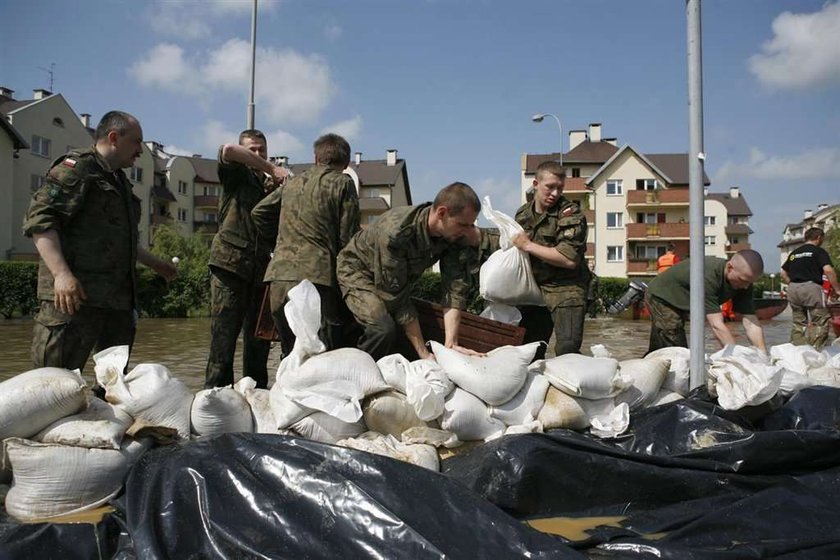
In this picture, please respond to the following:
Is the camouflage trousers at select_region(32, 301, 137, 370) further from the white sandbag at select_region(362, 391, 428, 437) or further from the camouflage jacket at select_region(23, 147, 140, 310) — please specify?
the white sandbag at select_region(362, 391, 428, 437)

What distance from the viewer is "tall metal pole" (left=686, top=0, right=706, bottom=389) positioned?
10.7ft

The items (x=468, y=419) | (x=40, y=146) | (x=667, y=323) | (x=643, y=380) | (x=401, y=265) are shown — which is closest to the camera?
(x=468, y=419)

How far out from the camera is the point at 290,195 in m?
4.00

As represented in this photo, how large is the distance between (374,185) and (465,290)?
170 feet

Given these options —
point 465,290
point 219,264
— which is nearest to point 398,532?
point 465,290

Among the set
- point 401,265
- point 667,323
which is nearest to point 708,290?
point 667,323

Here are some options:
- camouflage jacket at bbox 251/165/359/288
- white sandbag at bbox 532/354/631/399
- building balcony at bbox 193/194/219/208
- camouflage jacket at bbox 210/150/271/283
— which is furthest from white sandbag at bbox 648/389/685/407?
building balcony at bbox 193/194/219/208

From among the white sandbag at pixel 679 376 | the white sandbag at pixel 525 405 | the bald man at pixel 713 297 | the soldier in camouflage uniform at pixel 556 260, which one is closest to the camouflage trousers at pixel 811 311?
the bald man at pixel 713 297

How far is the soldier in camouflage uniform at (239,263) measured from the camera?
14.2 ft

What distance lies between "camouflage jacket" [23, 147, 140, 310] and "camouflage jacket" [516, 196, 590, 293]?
7.90ft

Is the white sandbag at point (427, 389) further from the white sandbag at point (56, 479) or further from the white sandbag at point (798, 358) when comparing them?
the white sandbag at point (798, 358)

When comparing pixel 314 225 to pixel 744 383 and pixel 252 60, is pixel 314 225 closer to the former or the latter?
pixel 744 383

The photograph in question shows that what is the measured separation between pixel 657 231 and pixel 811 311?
39.8 m

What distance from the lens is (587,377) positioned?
124 inches
